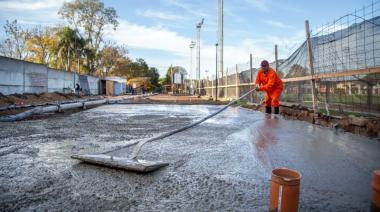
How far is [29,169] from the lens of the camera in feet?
10.1

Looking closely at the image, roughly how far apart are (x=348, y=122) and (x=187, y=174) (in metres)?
4.94

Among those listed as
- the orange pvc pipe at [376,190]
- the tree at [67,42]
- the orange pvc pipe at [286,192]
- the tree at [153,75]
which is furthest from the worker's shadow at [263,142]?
the tree at [153,75]

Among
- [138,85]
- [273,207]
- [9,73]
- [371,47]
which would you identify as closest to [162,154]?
[273,207]

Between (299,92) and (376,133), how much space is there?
443 centimetres

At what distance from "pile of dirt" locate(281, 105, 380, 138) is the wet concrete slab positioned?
0.67 metres

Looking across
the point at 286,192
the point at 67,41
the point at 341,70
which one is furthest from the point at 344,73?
the point at 67,41

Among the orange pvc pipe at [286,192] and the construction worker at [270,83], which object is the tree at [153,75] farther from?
the orange pvc pipe at [286,192]

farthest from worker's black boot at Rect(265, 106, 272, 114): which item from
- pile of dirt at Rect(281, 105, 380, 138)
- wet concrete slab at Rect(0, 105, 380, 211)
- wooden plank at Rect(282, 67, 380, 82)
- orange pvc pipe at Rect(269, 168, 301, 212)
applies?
orange pvc pipe at Rect(269, 168, 301, 212)

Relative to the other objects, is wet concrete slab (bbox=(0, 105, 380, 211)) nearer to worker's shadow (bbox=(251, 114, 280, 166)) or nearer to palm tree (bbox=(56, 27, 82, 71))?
worker's shadow (bbox=(251, 114, 280, 166))

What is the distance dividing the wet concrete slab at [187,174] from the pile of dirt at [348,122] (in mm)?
667

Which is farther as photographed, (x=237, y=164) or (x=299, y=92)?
(x=299, y=92)

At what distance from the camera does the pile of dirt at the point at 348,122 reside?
19.4 ft

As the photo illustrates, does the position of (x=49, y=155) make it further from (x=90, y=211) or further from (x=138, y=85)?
(x=138, y=85)

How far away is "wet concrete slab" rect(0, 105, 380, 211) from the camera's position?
2.26 meters
